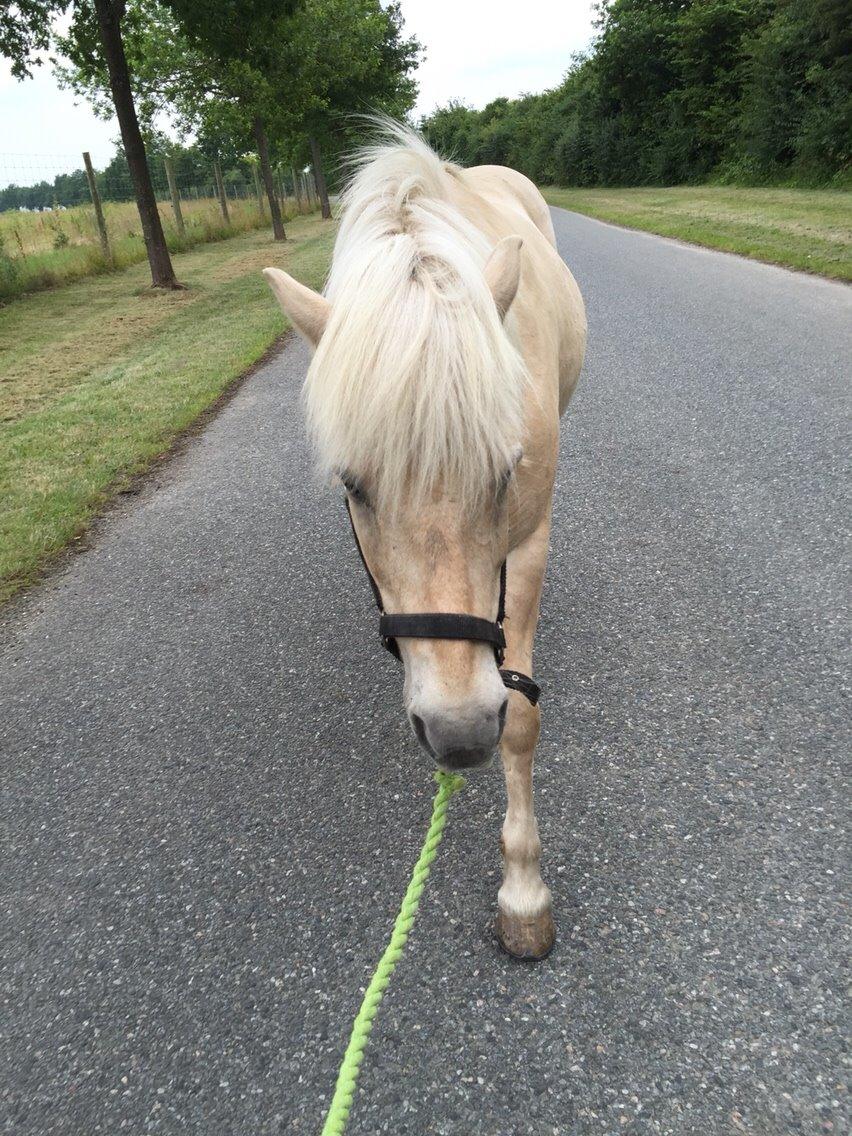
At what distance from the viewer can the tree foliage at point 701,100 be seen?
21594 mm

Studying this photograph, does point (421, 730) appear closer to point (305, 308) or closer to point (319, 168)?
point (305, 308)

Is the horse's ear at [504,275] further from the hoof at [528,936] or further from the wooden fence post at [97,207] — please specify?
the wooden fence post at [97,207]

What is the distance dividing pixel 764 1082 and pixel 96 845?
1.90m

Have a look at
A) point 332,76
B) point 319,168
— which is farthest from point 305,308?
point 319,168

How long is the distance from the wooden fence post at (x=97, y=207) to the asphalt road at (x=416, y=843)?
14583 millimetres

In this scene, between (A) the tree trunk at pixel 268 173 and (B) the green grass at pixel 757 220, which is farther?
(A) the tree trunk at pixel 268 173

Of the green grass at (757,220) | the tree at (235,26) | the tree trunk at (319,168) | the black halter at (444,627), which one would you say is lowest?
the green grass at (757,220)

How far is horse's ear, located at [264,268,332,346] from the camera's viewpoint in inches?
66.9

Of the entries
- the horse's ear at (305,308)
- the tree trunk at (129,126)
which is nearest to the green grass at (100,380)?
the tree trunk at (129,126)

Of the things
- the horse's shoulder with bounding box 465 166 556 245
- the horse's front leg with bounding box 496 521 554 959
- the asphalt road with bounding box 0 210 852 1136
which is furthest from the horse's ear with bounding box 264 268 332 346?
the horse's shoulder with bounding box 465 166 556 245

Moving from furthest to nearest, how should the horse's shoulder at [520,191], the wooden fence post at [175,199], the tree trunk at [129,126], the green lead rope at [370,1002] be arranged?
the wooden fence post at [175,199]
the tree trunk at [129,126]
the horse's shoulder at [520,191]
the green lead rope at [370,1002]

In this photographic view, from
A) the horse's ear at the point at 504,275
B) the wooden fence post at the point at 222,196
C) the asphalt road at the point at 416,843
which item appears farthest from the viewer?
the wooden fence post at the point at 222,196

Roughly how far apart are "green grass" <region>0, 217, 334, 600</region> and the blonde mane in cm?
312

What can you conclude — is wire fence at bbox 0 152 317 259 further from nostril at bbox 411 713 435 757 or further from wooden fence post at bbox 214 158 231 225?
nostril at bbox 411 713 435 757
